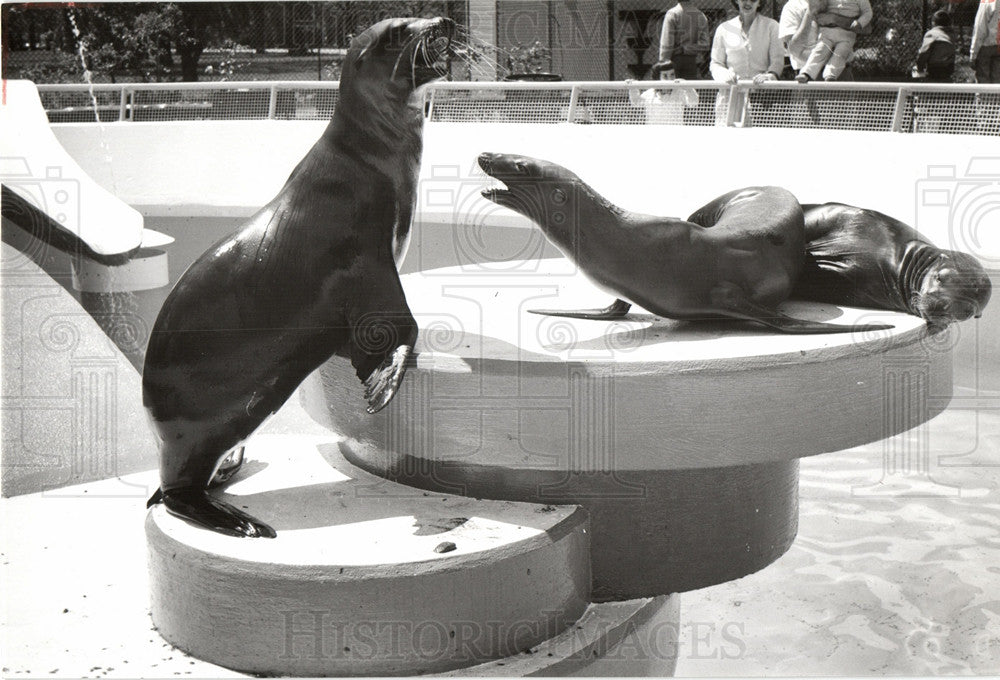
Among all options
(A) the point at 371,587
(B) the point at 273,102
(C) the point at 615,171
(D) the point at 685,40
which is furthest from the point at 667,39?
(A) the point at 371,587

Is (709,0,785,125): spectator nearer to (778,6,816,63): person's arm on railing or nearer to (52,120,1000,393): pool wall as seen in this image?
(778,6,816,63): person's arm on railing

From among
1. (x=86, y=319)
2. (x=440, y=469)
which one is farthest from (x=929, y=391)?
(x=86, y=319)

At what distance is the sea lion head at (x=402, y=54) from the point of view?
2.69 meters

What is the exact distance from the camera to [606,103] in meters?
7.86

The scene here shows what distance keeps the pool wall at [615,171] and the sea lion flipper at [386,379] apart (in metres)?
1.30

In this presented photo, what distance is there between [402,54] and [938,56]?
4.93 meters

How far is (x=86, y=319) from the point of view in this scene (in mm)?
5207

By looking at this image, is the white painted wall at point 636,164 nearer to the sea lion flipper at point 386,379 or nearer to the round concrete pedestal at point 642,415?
the round concrete pedestal at point 642,415

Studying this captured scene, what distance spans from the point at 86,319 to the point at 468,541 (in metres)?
3.40

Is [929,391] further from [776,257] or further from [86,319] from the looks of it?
[86,319]

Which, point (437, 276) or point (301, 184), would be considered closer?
point (301, 184)

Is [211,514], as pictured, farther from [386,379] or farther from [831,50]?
[831,50]

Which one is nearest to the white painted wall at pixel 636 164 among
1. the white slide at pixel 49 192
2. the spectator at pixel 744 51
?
the spectator at pixel 744 51

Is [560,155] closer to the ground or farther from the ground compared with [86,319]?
farther from the ground
